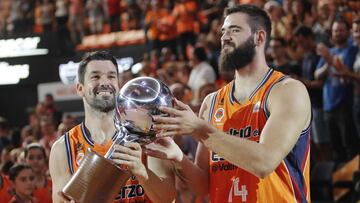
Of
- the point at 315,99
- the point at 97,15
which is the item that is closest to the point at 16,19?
the point at 97,15

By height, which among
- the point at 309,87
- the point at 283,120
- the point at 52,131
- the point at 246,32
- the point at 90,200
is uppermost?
the point at 246,32

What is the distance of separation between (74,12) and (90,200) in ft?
53.6

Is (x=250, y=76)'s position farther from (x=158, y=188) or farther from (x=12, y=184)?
(x=12, y=184)

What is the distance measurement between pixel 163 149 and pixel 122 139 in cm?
37

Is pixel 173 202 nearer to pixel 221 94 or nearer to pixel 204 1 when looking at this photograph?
pixel 221 94

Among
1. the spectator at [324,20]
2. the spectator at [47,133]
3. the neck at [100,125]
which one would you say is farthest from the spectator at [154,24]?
the neck at [100,125]

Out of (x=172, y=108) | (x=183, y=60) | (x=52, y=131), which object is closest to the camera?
(x=172, y=108)

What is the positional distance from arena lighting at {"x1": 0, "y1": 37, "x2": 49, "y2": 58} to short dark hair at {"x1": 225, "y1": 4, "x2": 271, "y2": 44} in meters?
13.5

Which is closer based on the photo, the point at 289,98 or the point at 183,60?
the point at 289,98

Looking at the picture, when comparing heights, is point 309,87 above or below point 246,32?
below

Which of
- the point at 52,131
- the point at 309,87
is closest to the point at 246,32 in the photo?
the point at 309,87

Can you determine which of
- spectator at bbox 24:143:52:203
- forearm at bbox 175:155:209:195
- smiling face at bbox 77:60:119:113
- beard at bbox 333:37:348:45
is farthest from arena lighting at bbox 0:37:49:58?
forearm at bbox 175:155:209:195

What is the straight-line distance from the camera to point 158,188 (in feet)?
14.7

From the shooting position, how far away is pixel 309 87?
9281 millimetres
